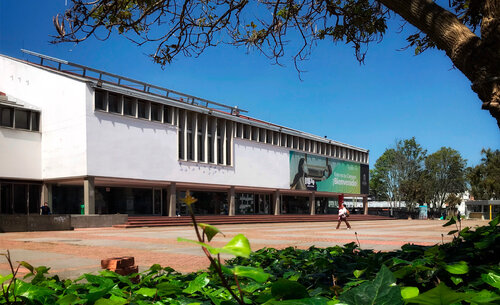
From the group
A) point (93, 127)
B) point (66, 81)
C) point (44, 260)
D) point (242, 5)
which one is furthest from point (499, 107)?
point (66, 81)

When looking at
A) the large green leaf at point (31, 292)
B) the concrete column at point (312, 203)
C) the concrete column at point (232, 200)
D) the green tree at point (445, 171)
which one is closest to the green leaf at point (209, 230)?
the large green leaf at point (31, 292)

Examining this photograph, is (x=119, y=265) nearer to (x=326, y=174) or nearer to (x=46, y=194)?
(x=46, y=194)

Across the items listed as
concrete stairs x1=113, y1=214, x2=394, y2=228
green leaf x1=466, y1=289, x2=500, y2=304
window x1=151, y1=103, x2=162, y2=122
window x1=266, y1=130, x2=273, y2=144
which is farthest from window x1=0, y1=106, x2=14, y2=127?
green leaf x1=466, y1=289, x2=500, y2=304

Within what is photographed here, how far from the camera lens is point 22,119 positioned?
32.3 metres

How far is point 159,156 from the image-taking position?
3438 centimetres

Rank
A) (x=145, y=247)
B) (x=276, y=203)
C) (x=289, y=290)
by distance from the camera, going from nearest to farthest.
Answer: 1. (x=289, y=290)
2. (x=145, y=247)
3. (x=276, y=203)

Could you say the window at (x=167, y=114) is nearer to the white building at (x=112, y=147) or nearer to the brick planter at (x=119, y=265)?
the white building at (x=112, y=147)

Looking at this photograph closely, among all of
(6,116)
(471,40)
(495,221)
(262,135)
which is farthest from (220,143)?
(495,221)

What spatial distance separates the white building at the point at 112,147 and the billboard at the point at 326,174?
5657 millimetres

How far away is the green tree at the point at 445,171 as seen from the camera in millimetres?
70625

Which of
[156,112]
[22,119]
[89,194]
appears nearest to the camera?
[89,194]

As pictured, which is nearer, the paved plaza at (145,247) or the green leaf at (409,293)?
the green leaf at (409,293)

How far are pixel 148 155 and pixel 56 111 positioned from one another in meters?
7.37

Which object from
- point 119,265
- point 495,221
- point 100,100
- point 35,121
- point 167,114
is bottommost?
point 119,265
